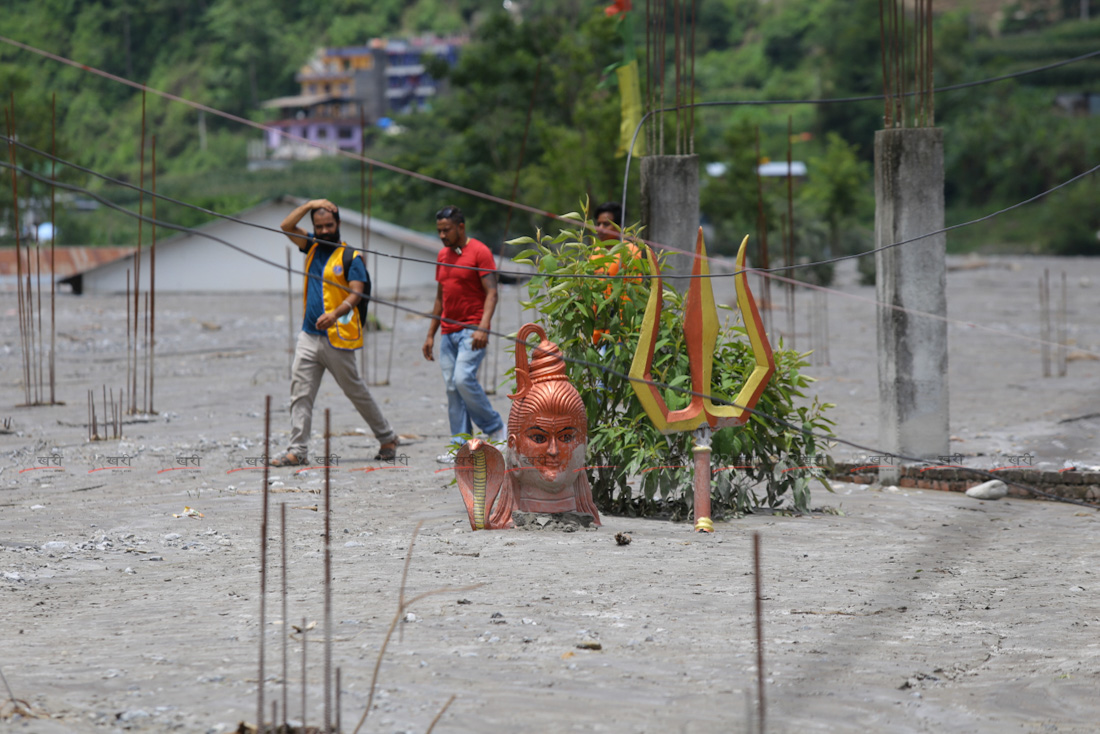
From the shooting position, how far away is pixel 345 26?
286 feet

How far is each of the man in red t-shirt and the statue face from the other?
1.31 m

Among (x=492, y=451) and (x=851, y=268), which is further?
(x=851, y=268)

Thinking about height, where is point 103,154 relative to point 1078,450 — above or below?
above

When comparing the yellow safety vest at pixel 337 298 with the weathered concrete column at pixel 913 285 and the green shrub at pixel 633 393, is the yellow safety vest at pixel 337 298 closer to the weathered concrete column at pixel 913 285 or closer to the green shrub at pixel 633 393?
the green shrub at pixel 633 393

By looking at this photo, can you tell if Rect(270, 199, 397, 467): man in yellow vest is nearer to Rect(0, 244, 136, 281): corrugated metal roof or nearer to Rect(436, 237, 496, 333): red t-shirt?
Rect(436, 237, 496, 333): red t-shirt

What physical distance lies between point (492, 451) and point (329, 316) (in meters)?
1.86

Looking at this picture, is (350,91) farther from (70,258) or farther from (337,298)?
(337,298)

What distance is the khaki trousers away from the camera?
752 cm

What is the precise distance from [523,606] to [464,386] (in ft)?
8.68

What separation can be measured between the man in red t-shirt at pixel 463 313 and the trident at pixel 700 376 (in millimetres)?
1352

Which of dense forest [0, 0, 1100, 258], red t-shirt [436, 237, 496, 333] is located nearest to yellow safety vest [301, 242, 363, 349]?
red t-shirt [436, 237, 496, 333]

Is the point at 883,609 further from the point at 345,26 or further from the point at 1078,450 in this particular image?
the point at 345,26

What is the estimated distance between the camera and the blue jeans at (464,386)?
7.11 m

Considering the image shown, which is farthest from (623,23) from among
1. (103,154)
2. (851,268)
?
(103,154)
